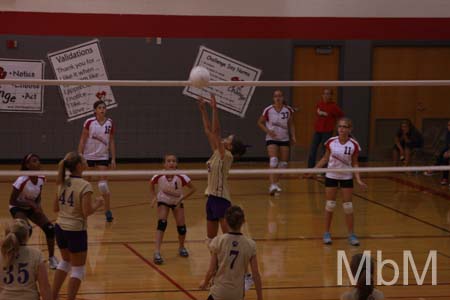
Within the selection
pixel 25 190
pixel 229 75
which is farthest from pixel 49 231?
pixel 229 75

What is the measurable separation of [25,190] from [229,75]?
24.5ft

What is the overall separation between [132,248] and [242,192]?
13.9 ft

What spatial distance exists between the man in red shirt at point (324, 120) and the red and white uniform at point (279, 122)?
1.17 metres

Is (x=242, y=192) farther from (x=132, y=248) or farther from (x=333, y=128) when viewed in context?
(x=132, y=248)

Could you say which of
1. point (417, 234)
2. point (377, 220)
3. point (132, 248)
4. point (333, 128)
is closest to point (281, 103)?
point (333, 128)

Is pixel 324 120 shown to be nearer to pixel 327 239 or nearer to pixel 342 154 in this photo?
pixel 342 154

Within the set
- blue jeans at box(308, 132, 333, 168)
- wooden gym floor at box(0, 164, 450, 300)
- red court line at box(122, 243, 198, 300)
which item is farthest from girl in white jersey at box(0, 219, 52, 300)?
blue jeans at box(308, 132, 333, 168)

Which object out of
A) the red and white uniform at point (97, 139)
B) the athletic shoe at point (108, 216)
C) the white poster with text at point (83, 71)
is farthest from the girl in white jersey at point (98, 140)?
the white poster with text at point (83, 71)

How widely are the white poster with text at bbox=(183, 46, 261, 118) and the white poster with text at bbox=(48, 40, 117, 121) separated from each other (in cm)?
179

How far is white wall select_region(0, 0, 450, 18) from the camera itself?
8.95 m

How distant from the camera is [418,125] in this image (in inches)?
670

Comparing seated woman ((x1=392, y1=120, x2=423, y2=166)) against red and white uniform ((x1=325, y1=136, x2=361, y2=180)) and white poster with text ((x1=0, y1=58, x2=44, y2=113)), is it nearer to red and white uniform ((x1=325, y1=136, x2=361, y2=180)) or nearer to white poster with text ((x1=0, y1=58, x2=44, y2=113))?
red and white uniform ((x1=325, y1=136, x2=361, y2=180))

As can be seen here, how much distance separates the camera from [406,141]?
15.7 m

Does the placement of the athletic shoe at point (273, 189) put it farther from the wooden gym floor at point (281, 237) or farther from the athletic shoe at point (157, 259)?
the athletic shoe at point (157, 259)
